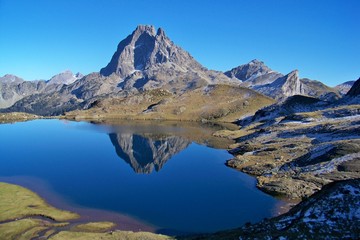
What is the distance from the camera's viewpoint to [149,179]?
88562 millimetres

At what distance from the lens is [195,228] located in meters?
55.4

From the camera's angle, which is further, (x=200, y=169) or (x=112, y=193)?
(x=200, y=169)

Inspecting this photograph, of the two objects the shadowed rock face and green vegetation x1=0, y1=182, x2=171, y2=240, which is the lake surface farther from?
green vegetation x1=0, y1=182, x2=171, y2=240

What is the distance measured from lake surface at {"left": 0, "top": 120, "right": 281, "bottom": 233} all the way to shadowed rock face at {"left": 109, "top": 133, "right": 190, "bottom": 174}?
358 mm

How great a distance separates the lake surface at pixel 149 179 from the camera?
203ft

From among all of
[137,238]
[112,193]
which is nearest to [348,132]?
[112,193]

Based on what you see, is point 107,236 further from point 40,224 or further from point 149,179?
point 149,179

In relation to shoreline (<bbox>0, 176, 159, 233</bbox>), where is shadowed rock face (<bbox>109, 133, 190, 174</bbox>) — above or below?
above

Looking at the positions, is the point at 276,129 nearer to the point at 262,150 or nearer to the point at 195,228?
the point at 262,150

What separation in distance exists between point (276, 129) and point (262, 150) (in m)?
35.3

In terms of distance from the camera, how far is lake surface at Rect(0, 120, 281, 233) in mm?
61969

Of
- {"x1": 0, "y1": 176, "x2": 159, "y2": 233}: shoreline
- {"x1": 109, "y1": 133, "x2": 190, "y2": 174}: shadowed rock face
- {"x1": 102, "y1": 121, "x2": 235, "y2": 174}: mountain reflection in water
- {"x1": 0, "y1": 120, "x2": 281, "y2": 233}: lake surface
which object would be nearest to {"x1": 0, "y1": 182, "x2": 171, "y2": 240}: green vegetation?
{"x1": 0, "y1": 176, "x2": 159, "y2": 233}: shoreline

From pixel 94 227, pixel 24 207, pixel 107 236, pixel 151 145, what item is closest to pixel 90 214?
pixel 94 227

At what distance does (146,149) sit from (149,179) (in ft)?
173
